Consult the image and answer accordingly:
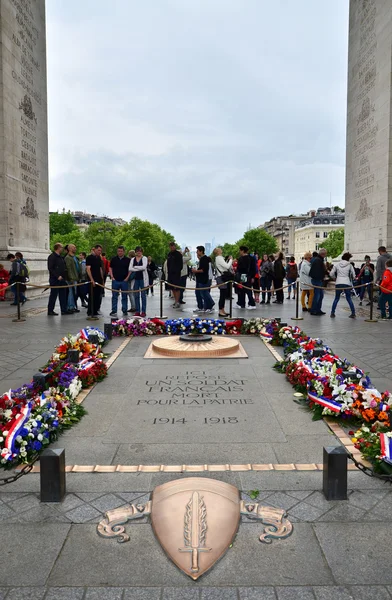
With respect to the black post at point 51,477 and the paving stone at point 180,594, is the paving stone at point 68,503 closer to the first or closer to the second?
the black post at point 51,477

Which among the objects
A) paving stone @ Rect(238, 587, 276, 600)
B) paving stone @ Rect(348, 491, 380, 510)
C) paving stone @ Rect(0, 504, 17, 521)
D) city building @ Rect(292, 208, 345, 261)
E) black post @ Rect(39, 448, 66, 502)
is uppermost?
city building @ Rect(292, 208, 345, 261)

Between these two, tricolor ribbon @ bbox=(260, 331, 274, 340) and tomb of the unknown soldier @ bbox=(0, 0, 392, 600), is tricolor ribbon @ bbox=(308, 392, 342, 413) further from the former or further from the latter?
A: tricolor ribbon @ bbox=(260, 331, 274, 340)

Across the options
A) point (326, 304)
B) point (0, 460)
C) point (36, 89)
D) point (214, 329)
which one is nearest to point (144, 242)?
point (36, 89)

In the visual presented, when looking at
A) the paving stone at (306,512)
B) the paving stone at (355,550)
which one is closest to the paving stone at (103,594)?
the paving stone at (355,550)

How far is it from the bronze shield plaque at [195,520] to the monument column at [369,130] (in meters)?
16.2

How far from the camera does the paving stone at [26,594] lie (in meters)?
2.41

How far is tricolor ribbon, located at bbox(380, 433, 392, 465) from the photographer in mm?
3699

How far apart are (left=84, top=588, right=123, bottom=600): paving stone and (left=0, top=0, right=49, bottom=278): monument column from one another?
16464mm

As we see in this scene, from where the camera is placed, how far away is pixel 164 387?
20.2ft

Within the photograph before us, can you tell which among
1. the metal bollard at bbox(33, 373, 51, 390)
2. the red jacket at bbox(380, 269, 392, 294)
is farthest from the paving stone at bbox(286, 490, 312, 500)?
the red jacket at bbox(380, 269, 392, 294)

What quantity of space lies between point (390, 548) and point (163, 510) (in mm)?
1335

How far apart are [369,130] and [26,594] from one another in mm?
20073

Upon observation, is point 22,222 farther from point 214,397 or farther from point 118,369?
point 214,397

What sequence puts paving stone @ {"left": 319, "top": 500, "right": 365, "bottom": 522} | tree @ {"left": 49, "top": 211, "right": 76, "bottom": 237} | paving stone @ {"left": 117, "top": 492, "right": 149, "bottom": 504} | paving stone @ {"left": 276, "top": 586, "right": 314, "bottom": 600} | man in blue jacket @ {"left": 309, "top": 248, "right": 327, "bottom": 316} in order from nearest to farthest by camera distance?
paving stone @ {"left": 276, "top": 586, "right": 314, "bottom": 600}, paving stone @ {"left": 319, "top": 500, "right": 365, "bottom": 522}, paving stone @ {"left": 117, "top": 492, "right": 149, "bottom": 504}, man in blue jacket @ {"left": 309, "top": 248, "right": 327, "bottom": 316}, tree @ {"left": 49, "top": 211, "right": 76, "bottom": 237}
